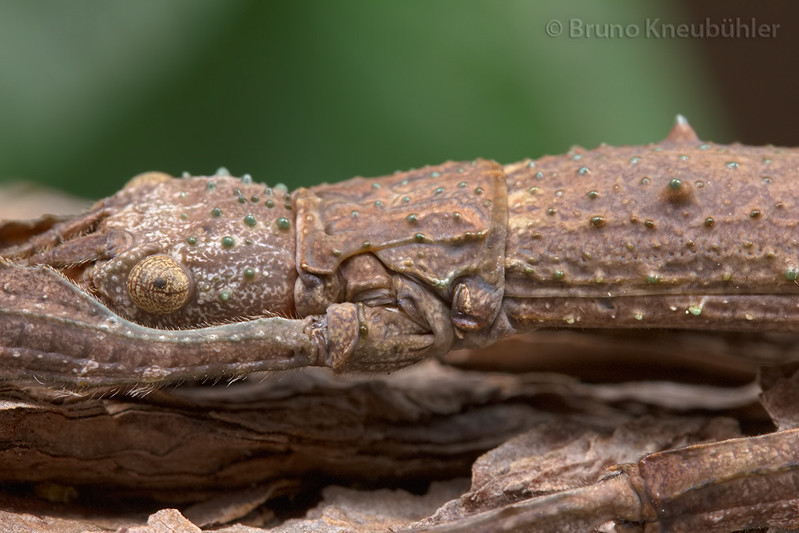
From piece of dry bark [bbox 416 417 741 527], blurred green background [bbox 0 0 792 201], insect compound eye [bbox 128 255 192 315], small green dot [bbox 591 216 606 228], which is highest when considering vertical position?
blurred green background [bbox 0 0 792 201]

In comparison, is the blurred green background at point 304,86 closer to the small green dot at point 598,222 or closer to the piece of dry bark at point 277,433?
the piece of dry bark at point 277,433

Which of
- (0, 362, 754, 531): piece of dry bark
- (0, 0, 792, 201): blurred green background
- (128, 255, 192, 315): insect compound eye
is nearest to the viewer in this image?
(128, 255, 192, 315): insect compound eye

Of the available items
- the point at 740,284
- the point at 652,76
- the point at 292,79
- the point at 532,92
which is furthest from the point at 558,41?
the point at 740,284

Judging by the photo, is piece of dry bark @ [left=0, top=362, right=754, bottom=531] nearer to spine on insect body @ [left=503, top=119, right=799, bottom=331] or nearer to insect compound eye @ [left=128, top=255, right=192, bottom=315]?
insect compound eye @ [left=128, top=255, right=192, bottom=315]

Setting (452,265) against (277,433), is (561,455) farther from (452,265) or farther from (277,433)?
(277,433)

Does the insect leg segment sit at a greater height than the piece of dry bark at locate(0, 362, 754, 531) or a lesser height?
greater

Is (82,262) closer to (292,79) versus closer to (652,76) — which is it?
(292,79)

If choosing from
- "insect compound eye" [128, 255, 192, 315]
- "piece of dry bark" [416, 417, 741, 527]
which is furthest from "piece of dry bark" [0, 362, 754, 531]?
"insect compound eye" [128, 255, 192, 315]

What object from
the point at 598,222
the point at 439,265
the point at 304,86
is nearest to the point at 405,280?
the point at 439,265

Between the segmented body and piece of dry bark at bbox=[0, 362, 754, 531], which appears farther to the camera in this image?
piece of dry bark at bbox=[0, 362, 754, 531]
